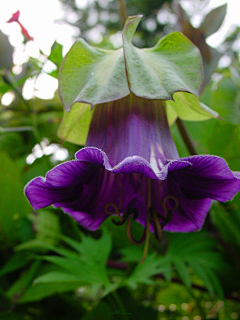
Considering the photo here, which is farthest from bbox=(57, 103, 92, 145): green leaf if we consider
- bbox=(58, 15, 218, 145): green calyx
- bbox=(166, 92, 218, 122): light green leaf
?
bbox=(166, 92, 218, 122): light green leaf

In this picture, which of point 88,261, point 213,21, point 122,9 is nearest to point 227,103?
point 213,21

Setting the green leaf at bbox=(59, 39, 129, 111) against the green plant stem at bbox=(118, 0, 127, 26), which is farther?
the green plant stem at bbox=(118, 0, 127, 26)

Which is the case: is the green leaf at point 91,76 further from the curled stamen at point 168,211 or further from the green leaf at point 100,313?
the green leaf at point 100,313

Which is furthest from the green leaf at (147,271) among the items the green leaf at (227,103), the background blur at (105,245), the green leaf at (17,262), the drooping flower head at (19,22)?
the drooping flower head at (19,22)

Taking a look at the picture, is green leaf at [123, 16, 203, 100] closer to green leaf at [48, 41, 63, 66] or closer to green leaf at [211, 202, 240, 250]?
green leaf at [48, 41, 63, 66]

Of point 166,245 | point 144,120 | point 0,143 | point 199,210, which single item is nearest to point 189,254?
point 166,245

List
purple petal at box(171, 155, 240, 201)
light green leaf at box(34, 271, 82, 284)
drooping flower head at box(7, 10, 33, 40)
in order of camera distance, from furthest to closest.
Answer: drooping flower head at box(7, 10, 33, 40)
light green leaf at box(34, 271, 82, 284)
purple petal at box(171, 155, 240, 201)

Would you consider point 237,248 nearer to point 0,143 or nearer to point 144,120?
point 144,120
